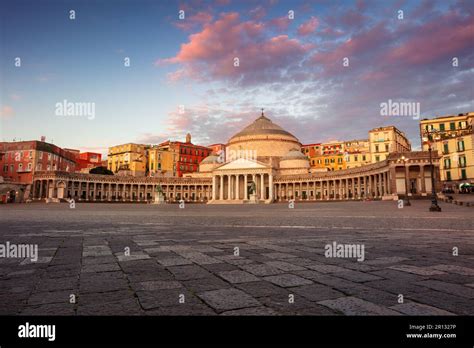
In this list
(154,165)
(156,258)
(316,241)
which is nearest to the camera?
(156,258)

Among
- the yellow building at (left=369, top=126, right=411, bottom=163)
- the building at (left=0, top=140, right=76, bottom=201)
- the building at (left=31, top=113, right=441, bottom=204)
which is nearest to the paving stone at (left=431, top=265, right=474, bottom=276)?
the building at (left=31, top=113, right=441, bottom=204)

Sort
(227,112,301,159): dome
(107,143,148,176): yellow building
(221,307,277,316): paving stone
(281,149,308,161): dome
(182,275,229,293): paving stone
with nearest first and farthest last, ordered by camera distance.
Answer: (221,307,277,316): paving stone < (182,275,229,293): paving stone < (281,149,308,161): dome < (227,112,301,159): dome < (107,143,148,176): yellow building

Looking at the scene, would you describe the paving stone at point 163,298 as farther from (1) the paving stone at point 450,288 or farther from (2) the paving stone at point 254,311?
(1) the paving stone at point 450,288

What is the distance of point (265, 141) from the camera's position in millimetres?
95938

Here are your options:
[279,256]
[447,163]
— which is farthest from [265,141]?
[279,256]

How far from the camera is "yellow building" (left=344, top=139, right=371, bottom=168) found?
89.1 metres

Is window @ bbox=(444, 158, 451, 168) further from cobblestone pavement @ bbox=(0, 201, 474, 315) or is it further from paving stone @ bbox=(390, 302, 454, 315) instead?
paving stone @ bbox=(390, 302, 454, 315)

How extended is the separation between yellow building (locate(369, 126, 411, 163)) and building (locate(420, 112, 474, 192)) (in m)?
7.52

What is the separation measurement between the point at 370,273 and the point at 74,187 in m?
82.7

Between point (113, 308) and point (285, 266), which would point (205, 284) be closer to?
point (113, 308)

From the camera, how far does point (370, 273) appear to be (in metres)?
4.20

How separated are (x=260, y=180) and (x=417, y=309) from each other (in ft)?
269
